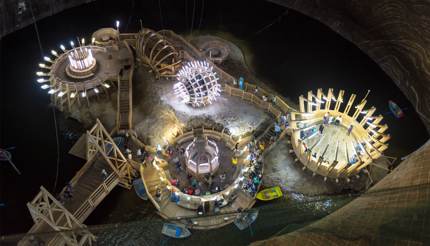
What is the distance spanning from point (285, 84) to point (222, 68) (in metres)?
4.47

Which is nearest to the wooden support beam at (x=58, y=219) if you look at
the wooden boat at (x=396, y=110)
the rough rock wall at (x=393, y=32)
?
the wooden boat at (x=396, y=110)

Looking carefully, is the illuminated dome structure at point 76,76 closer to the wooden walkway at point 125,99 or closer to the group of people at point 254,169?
the wooden walkway at point 125,99

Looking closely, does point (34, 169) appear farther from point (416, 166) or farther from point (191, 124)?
point (416, 166)

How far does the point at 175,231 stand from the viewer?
1875 cm

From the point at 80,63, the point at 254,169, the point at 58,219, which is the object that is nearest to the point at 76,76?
the point at 80,63

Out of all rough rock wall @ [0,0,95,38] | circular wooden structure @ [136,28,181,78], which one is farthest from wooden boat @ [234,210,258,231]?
rough rock wall @ [0,0,95,38]

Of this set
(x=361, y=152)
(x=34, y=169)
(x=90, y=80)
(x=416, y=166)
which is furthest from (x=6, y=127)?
(x=416, y=166)

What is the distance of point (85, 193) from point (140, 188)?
9.24 ft

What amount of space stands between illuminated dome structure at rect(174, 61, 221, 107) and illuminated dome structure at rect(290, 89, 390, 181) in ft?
17.1

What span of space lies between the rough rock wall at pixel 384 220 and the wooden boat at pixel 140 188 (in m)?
10.6

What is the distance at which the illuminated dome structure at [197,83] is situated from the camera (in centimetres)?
2330

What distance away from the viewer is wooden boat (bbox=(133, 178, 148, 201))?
2072 cm

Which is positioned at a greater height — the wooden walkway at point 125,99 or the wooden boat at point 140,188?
the wooden walkway at point 125,99

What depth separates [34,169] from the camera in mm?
21828
